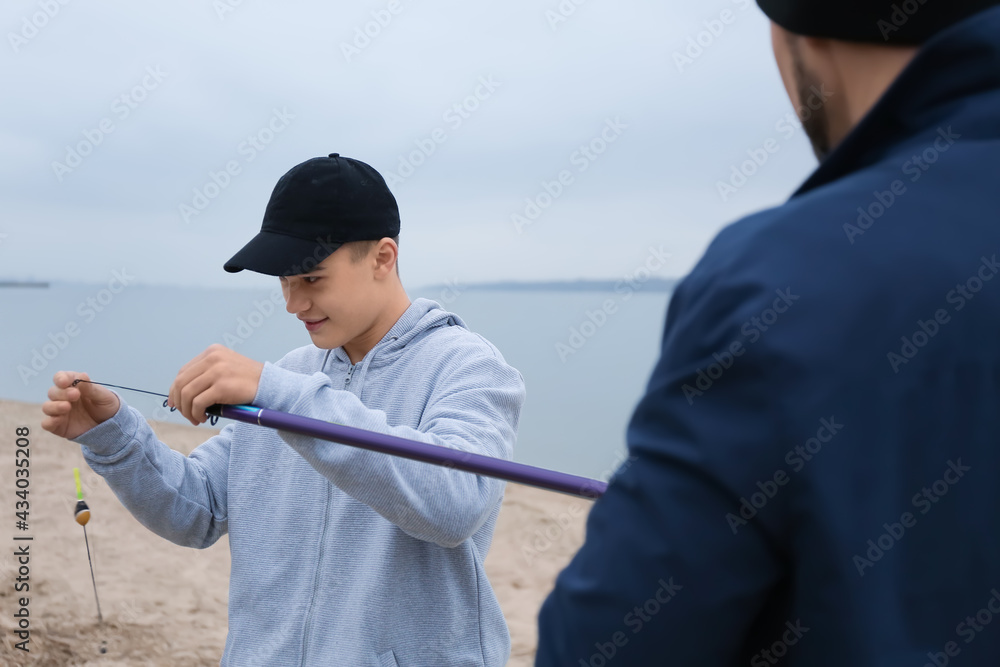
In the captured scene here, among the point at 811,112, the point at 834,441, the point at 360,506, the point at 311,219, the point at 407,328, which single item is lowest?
the point at 360,506

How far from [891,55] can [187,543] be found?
175 centimetres

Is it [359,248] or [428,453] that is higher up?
[359,248]

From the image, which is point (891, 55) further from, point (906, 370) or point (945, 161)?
point (906, 370)

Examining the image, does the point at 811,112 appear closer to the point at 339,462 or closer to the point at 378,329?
the point at 339,462

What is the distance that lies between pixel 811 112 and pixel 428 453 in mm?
832

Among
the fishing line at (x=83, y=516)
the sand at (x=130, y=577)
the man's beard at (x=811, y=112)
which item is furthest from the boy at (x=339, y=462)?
the fishing line at (x=83, y=516)

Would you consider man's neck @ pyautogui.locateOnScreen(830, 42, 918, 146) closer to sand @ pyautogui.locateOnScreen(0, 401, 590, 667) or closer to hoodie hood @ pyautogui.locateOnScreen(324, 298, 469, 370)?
hoodie hood @ pyautogui.locateOnScreen(324, 298, 469, 370)

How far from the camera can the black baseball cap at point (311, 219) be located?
1.82 metres

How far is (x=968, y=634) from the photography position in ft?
2.12

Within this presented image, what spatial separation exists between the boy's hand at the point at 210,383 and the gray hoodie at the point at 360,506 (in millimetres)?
33

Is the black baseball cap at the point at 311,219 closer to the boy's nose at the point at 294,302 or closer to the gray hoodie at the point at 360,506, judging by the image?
the boy's nose at the point at 294,302

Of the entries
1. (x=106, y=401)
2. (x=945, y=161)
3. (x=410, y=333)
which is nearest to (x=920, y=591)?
(x=945, y=161)

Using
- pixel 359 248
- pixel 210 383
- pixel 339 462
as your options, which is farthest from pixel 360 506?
pixel 359 248

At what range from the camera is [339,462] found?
1.46 meters
